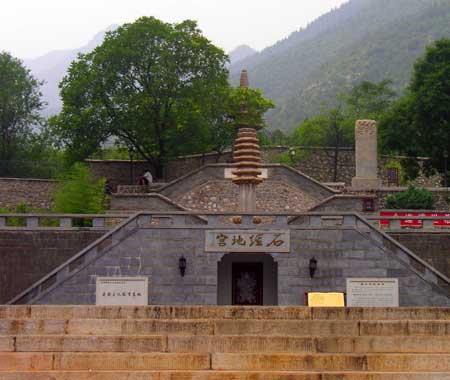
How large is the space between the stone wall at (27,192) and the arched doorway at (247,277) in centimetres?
1419

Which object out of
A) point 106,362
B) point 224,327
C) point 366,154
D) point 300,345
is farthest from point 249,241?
point 366,154

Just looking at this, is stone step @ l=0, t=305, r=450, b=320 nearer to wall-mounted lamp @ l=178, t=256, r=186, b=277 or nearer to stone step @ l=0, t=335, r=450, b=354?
stone step @ l=0, t=335, r=450, b=354

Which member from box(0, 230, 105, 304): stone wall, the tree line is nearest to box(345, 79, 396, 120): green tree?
the tree line

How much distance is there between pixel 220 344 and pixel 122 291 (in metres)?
10.6

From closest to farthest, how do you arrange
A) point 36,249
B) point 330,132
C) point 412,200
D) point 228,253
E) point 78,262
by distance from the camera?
point 78,262, point 228,253, point 36,249, point 412,200, point 330,132

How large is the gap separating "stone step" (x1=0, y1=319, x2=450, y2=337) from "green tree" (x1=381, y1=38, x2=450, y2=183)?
26.0m

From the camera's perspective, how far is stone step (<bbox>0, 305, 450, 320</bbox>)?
484 inches

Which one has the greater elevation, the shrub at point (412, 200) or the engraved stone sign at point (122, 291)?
the shrub at point (412, 200)

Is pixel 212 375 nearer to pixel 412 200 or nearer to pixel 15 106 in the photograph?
pixel 412 200

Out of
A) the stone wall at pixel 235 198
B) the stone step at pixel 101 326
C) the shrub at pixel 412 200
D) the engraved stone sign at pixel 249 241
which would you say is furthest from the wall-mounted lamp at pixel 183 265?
the shrub at pixel 412 200

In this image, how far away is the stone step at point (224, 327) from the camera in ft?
38.4

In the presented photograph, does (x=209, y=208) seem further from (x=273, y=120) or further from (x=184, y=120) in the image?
(x=273, y=120)

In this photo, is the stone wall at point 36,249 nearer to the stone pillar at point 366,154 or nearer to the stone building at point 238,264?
the stone building at point 238,264

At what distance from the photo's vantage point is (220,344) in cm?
1131
